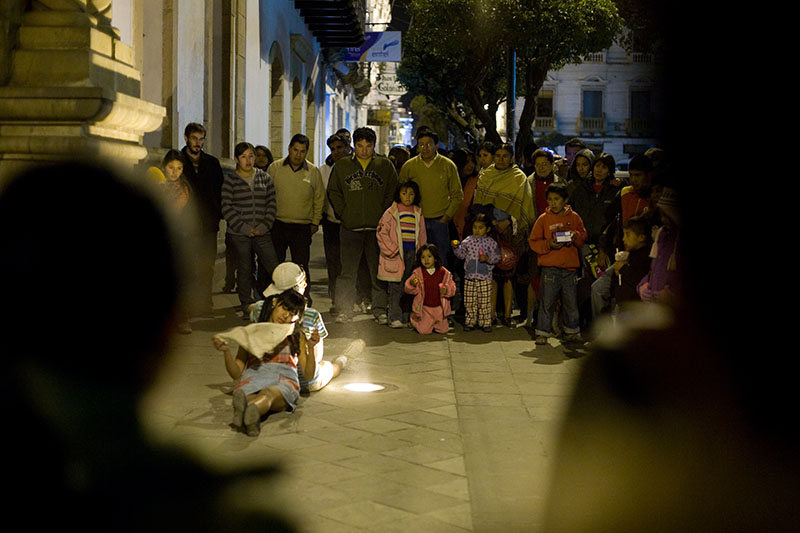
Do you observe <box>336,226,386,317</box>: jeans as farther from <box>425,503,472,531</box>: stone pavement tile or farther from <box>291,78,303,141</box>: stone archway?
<box>291,78,303,141</box>: stone archway

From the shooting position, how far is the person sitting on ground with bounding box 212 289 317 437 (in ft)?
18.7

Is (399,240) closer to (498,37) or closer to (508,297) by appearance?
(508,297)

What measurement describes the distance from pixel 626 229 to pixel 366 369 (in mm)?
2282

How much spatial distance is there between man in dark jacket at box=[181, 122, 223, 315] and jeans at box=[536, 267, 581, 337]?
333 centimetres

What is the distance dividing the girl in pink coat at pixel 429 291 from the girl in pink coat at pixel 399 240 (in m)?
0.25

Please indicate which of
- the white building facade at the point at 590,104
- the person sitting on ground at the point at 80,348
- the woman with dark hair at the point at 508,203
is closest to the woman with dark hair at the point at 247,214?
the woman with dark hair at the point at 508,203

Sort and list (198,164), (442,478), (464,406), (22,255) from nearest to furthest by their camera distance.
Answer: (22,255) → (442,478) → (464,406) → (198,164)

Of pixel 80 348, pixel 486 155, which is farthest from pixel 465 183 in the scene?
pixel 80 348

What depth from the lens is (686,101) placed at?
37.3 inches

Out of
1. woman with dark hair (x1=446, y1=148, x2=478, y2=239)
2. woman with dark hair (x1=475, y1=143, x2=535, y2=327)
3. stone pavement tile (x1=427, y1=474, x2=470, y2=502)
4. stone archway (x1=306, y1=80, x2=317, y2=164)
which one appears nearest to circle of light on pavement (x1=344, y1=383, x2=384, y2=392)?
stone pavement tile (x1=427, y1=474, x2=470, y2=502)

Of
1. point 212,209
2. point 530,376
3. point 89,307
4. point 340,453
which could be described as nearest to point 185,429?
point 340,453

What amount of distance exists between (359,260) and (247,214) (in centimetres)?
130

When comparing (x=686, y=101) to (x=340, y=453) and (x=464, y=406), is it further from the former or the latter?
(x=464, y=406)

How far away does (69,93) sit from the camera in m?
6.91
